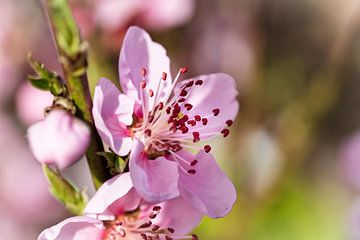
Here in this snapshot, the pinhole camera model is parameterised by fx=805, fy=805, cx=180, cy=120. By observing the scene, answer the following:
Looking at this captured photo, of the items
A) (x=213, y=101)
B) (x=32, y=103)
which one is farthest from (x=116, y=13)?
(x=213, y=101)

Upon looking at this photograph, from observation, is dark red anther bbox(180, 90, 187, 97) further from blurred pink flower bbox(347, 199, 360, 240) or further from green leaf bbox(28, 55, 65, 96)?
blurred pink flower bbox(347, 199, 360, 240)

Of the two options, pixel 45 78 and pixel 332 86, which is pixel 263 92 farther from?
pixel 45 78

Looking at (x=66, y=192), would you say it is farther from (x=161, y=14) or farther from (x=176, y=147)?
(x=161, y=14)

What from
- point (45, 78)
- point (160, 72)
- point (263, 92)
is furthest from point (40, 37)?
point (45, 78)

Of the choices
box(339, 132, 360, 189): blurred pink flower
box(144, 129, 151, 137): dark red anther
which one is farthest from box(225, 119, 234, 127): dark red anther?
box(339, 132, 360, 189): blurred pink flower

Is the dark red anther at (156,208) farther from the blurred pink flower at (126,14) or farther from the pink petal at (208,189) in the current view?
the blurred pink flower at (126,14)

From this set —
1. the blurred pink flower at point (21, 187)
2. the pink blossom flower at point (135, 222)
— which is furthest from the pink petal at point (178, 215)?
the blurred pink flower at point (21, 187)
